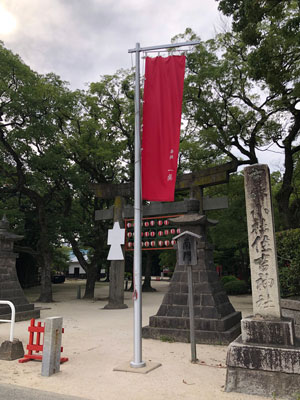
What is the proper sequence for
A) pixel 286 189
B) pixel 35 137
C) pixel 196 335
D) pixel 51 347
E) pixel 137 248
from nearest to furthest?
pixel 51 347
pixel 137 248
pixel 196 335
pixel 286 189
pixel 35 137

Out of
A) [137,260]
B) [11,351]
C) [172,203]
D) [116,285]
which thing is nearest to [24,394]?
[11,351]

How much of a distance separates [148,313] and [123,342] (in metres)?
5.57

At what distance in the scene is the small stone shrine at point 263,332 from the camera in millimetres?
4543

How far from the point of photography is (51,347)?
561cm

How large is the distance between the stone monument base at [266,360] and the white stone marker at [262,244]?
267mm

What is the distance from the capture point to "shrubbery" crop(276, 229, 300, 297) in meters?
8.53

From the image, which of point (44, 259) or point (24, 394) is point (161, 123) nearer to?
point (24, 394)

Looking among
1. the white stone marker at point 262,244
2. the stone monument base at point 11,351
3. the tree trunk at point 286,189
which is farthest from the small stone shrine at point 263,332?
the tree trunk at point 286,189

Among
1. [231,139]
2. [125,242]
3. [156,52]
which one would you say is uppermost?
[231,139]

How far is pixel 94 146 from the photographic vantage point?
746 inches

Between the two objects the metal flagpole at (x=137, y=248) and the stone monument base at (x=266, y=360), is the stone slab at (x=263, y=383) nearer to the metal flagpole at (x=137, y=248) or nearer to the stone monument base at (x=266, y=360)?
the stone monument base at (x=266, y=360)

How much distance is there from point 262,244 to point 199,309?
4158mm

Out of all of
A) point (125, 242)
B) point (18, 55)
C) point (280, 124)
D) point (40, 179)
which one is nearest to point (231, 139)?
point (280, 124)

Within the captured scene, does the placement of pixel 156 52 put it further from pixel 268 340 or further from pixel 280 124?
pixel 280 124
